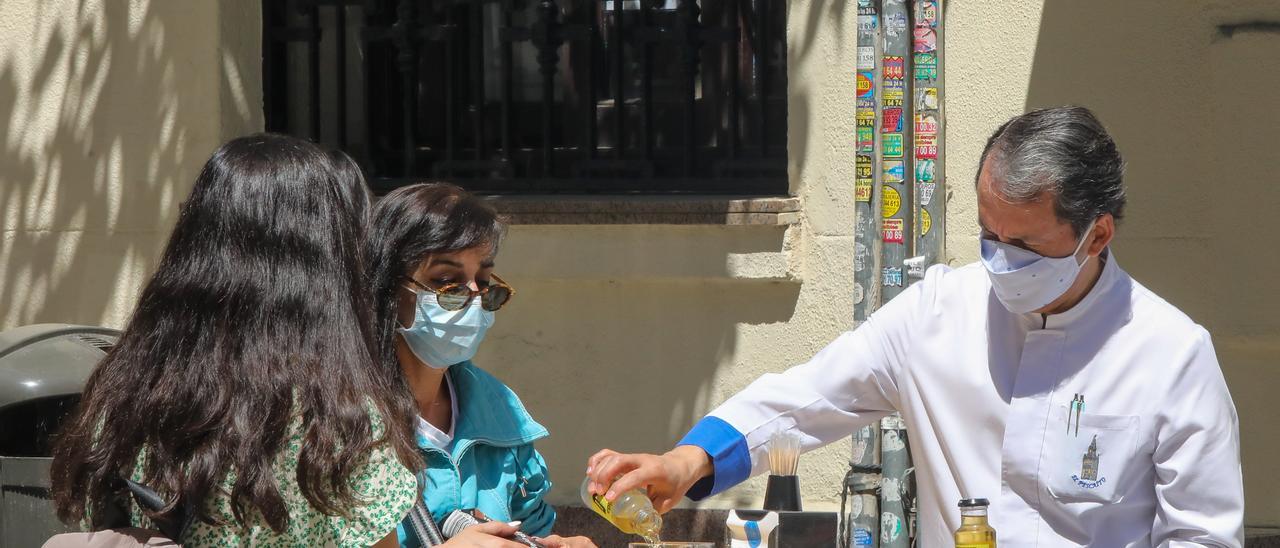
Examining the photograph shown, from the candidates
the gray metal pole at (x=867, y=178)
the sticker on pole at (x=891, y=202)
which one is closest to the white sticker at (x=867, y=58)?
the gray metal pole at (x=867, y=178)

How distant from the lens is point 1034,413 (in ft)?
8.63

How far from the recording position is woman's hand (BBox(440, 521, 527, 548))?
230cm

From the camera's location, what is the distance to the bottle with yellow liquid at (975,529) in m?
2.25

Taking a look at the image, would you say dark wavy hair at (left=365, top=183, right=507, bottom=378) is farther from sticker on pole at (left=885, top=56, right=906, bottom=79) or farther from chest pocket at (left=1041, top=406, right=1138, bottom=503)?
sticker on pole at (left=885, top=56, right=906, bottom=79)

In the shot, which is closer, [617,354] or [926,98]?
[926,98]

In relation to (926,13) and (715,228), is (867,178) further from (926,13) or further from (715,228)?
(715,228)

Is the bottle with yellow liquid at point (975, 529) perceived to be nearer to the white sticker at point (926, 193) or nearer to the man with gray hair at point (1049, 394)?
the man with gray hair at point (1049, 394)

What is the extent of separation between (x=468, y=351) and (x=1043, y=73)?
2870 millimetres

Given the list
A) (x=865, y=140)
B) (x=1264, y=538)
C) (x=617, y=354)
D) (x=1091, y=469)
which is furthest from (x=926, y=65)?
(x=1264, y=538)

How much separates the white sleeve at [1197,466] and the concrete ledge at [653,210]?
8.89 feet

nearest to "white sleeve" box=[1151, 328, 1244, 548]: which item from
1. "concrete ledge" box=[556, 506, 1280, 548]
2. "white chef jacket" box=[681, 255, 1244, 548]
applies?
"white chef jacket" box=[681, 255, 1244, 548]

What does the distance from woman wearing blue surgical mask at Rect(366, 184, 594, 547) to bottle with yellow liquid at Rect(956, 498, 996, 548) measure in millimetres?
1061

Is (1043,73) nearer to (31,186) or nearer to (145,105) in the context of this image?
(145,105)

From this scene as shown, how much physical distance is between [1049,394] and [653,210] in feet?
8.91
